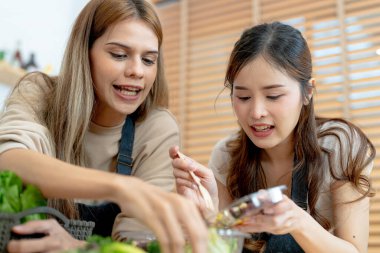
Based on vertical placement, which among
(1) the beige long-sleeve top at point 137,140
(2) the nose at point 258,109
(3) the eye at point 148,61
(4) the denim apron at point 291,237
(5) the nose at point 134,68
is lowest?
(4) the denim apron at point 291,237

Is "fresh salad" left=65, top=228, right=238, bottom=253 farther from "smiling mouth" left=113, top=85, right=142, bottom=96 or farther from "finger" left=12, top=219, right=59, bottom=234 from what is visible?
"smiling mouth" left=113, top=85, right=142, bottom=96

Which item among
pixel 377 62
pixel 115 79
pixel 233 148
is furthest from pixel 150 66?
pixel 377 62

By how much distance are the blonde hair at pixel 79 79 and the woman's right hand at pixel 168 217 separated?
0.80 metres

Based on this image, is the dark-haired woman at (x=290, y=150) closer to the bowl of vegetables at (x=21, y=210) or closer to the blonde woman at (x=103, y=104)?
the blonde woman at (x=103, y=104)

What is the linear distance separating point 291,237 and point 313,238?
0.19 m

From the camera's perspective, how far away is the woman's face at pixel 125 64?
166 cm

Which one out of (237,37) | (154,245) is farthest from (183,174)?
(237,37)

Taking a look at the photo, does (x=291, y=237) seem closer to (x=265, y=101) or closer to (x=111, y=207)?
(x=265, y=101)

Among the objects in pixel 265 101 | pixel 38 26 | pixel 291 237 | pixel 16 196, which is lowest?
pixel 291 237

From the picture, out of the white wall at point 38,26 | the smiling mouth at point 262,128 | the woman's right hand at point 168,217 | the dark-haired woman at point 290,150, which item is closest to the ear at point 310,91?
the dark-haired woman at point 290,150

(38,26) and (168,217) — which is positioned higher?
(38,26)

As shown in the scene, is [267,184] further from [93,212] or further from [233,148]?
[93,212]

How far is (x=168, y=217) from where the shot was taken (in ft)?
2.46

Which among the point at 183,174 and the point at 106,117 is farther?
the point at 106,117
